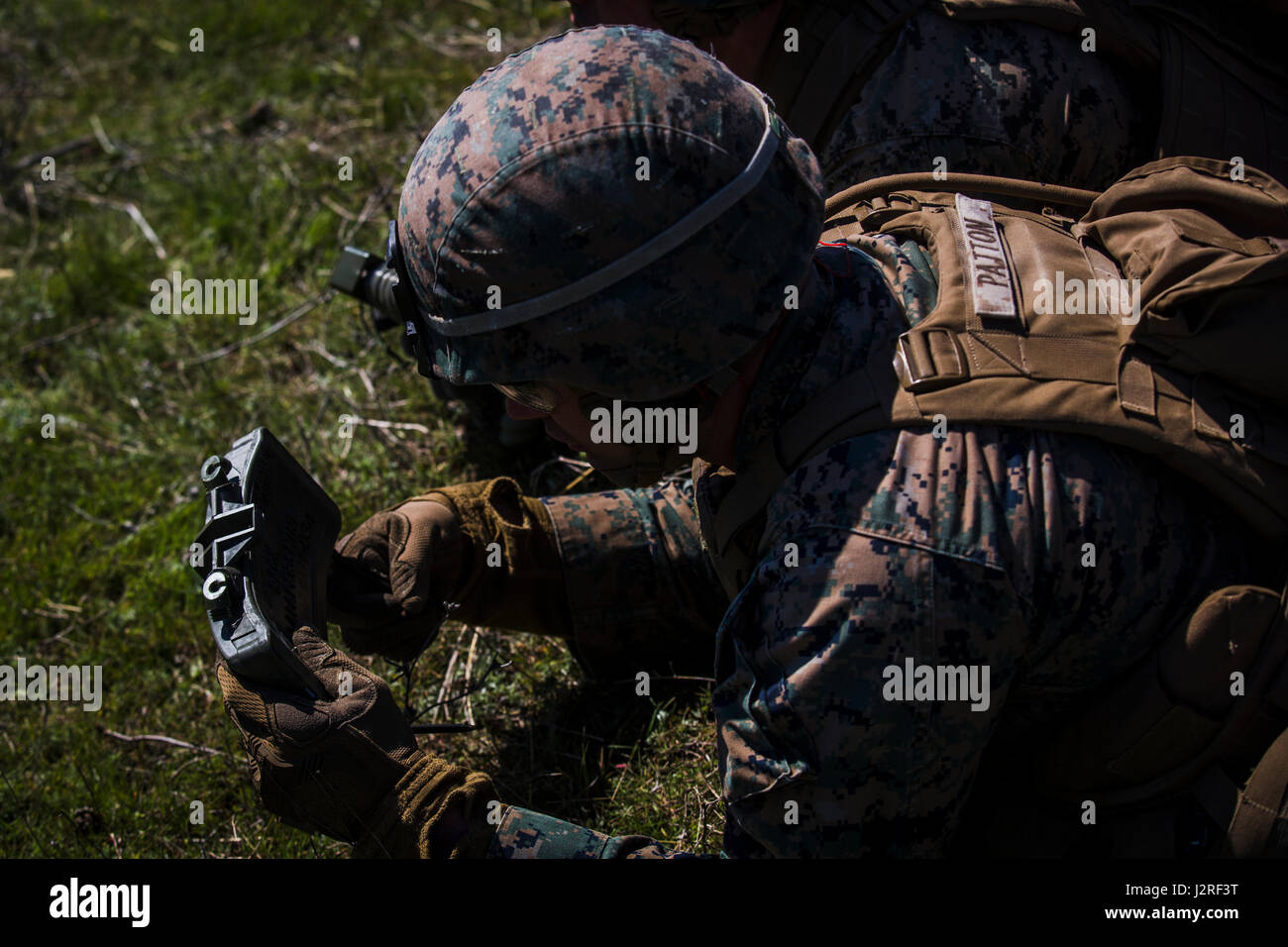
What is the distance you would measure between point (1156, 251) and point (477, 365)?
4.50 feet

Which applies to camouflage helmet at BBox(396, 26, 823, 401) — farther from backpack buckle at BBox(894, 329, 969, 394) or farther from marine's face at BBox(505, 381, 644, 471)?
backpack buckle at BBox(894, 329, 969, 394)

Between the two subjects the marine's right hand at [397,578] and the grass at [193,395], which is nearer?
the marine's right hand at [397,578]

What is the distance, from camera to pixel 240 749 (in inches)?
137

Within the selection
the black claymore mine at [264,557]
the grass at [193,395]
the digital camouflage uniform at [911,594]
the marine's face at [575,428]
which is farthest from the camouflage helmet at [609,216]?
the grass at [193,395]

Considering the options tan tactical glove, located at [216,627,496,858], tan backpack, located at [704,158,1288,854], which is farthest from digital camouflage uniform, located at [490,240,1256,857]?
tan tactical glove, located at [216,627,496,858]

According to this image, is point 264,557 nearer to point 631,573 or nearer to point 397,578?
point 397,578

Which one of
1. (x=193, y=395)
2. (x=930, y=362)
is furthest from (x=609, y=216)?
(x=193, y=395)

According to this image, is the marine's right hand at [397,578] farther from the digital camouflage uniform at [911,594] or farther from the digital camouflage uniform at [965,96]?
the digital camouflage uniform at [965,96]

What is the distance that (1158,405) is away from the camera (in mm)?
2143

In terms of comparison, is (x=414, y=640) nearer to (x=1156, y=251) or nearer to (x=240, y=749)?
(x=240, y=749)

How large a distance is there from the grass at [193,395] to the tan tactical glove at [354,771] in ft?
2.38

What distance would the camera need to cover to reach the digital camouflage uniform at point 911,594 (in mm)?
2088

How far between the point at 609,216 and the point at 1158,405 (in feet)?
3.52
